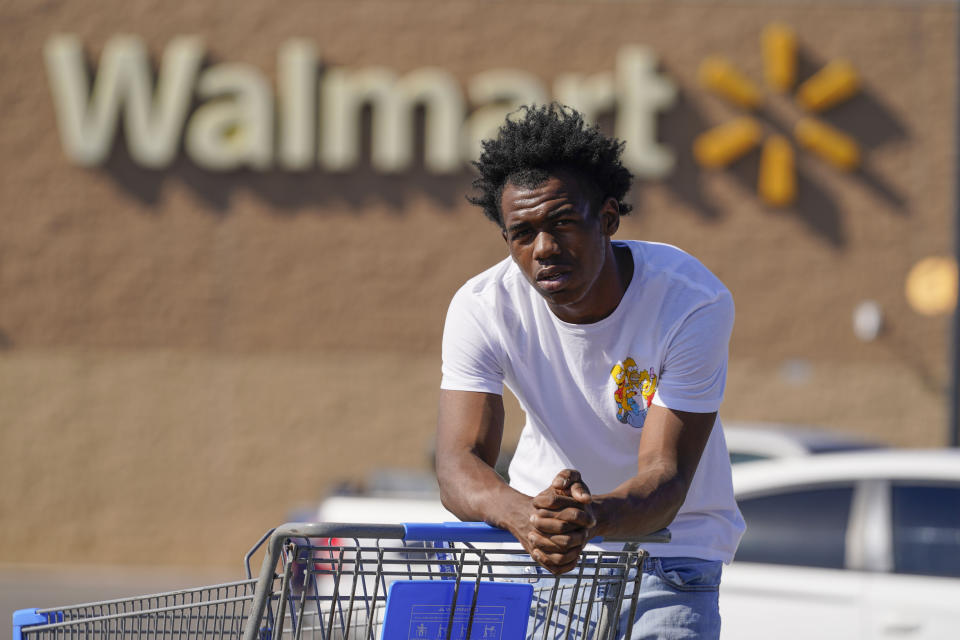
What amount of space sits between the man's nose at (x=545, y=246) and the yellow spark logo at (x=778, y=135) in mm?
12367

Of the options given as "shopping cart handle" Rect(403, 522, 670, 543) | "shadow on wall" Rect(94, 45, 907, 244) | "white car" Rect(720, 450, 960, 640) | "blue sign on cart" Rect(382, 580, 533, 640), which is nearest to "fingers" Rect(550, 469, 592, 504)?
"shopping cart handle" Rect(403, 522, 670, 543)

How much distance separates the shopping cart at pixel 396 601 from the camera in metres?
2.20

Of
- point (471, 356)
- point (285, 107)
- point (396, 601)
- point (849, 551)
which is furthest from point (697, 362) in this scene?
point (285, 107)

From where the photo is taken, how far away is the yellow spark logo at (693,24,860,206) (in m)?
14.6

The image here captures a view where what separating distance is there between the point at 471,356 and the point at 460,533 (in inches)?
26.4

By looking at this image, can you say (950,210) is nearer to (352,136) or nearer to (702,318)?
(352,136)

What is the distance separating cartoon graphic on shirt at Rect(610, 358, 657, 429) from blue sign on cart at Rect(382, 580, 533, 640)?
0.57 meters

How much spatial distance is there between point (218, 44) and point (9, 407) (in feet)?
15.9

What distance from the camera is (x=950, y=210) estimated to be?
577 inches

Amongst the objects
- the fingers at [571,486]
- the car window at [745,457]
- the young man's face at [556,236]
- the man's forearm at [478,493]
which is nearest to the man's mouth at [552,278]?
the young man's face at [556,236]

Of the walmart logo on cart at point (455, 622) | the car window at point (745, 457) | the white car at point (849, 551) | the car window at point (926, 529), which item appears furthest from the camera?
the car window at point (745, 457)

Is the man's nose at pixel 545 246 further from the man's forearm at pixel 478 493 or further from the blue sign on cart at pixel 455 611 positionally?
the blue sign on cart at pixel 455 611

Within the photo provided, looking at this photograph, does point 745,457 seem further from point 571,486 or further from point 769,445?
point 571,486

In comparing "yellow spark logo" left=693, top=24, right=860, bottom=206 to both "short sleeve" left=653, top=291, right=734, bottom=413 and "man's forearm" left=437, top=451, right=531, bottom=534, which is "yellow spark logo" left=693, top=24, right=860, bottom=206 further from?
"man's forearm" left=437, top=451, right=531, bottom=534
